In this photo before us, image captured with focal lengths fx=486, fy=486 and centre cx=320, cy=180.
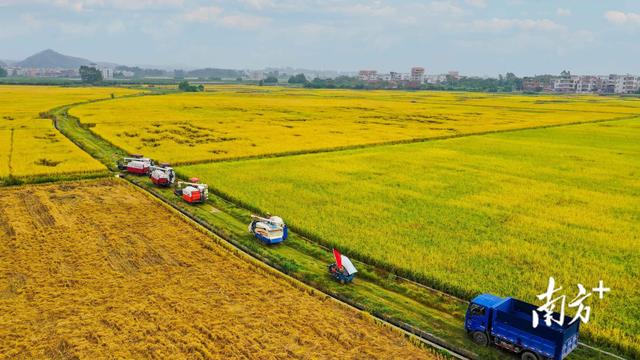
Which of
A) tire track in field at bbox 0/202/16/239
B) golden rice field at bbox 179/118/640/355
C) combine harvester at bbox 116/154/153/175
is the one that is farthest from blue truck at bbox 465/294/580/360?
combine harvester at bbox 116/154/153/175

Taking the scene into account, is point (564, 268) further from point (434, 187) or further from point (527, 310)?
point (434, 187)

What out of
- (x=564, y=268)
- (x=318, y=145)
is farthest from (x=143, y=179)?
(x=564, y=268)

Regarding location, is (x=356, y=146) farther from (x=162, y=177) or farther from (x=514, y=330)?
(x=514, y=330)

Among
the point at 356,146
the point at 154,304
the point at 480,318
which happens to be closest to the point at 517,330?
the point at 480,318

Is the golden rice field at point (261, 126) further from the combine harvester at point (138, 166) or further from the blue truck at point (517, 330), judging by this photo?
the blue truck at point (517, 330)

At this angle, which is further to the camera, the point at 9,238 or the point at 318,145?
the point at 318,145

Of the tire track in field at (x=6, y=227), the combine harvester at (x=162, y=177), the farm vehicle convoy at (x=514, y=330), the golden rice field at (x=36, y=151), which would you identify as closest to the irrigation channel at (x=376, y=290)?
the farm vehicle convoy at (x=514, y=330)

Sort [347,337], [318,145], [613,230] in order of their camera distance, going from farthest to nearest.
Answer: [318,145], [613,230], [347,337]
